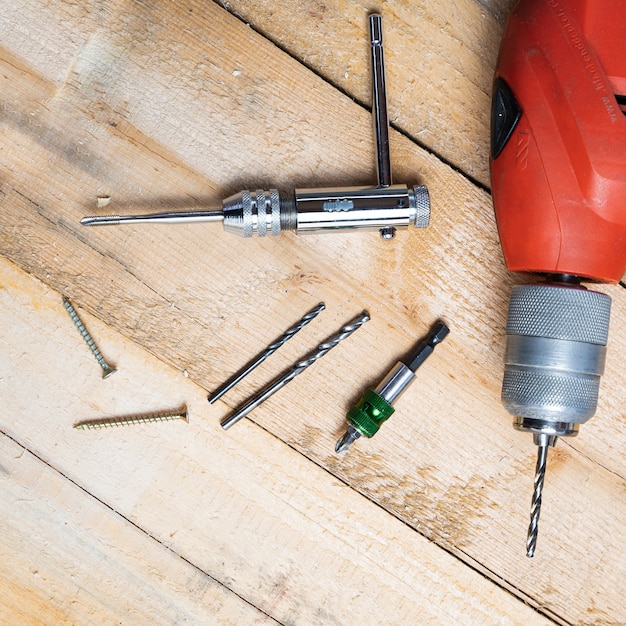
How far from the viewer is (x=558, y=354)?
2.73 feet

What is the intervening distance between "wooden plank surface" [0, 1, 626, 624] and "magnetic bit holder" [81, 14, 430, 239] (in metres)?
0.07

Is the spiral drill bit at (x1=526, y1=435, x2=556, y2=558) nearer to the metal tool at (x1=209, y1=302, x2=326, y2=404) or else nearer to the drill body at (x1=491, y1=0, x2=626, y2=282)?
the drill body at (x1=491, y1=0, x2=626, y2=282)

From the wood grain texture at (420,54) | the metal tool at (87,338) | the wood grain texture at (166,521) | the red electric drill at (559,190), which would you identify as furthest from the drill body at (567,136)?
the metal tool at (87,338)

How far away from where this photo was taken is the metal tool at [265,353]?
971 millimetres

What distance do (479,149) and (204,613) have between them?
80 centimetres

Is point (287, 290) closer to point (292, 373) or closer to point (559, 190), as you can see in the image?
point (292, 373)

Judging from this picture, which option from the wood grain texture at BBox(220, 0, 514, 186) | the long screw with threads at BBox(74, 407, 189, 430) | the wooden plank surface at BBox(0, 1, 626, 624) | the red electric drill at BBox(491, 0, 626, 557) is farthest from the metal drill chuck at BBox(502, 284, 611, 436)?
the long screw with threads at BBox(74, 407, 189, 430)

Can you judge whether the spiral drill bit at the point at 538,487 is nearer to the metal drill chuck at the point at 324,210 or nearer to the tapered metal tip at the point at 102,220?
the metal drill chuck at the point at 324,210

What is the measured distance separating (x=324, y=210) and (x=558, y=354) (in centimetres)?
35

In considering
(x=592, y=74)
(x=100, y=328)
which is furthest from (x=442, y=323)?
(x=100, y=328)

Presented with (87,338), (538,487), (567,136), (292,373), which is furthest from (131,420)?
(567,136)

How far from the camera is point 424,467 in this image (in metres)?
0.99

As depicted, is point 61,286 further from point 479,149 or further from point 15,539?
point 479,149

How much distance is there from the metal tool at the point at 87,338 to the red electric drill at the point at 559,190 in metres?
0.56
